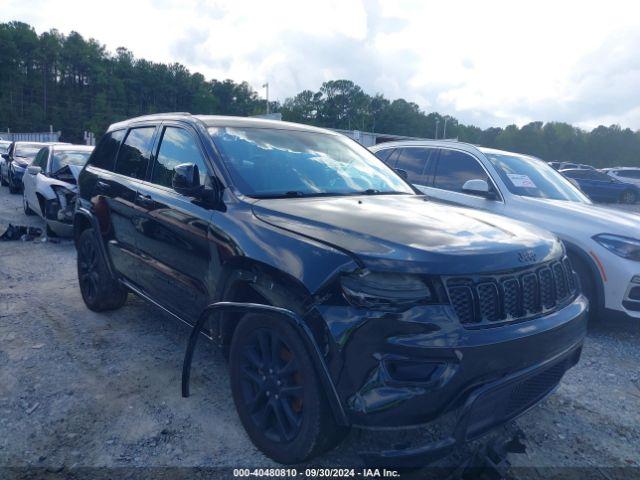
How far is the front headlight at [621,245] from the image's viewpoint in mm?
4512

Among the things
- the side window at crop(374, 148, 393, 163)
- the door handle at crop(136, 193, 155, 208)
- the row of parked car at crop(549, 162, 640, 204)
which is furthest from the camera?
the row of parked car at crop(549, 162, 640, 204)

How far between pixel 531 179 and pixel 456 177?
0.85m

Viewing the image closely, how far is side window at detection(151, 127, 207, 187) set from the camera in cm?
340

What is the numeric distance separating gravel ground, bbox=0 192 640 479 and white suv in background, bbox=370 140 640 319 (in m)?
0.61

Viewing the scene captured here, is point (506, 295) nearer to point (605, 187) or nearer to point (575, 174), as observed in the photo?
point (575, 174)

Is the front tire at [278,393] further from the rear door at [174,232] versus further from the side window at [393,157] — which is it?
the side window at [393,157]

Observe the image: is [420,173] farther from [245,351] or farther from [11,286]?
[11,286]

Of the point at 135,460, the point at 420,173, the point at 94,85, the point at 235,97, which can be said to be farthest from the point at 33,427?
the point at 235,97

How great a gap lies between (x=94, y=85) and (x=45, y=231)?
90.1 meters

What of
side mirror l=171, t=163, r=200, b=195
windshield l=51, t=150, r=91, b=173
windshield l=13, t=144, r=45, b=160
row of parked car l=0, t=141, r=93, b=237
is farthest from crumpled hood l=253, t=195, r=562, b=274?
windshield l=13, t=144, r=45, b=160

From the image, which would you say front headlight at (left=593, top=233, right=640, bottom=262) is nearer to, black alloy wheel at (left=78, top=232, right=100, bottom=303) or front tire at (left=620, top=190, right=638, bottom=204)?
black alloy wheel at (left=78, top=232, right=100, bottom=303)

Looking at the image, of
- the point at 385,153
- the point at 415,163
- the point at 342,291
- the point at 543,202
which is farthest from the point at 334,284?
the point at 385,153

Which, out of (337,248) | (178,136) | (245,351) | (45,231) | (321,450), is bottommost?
(45,231)

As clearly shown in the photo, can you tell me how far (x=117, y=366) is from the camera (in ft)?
12.5
